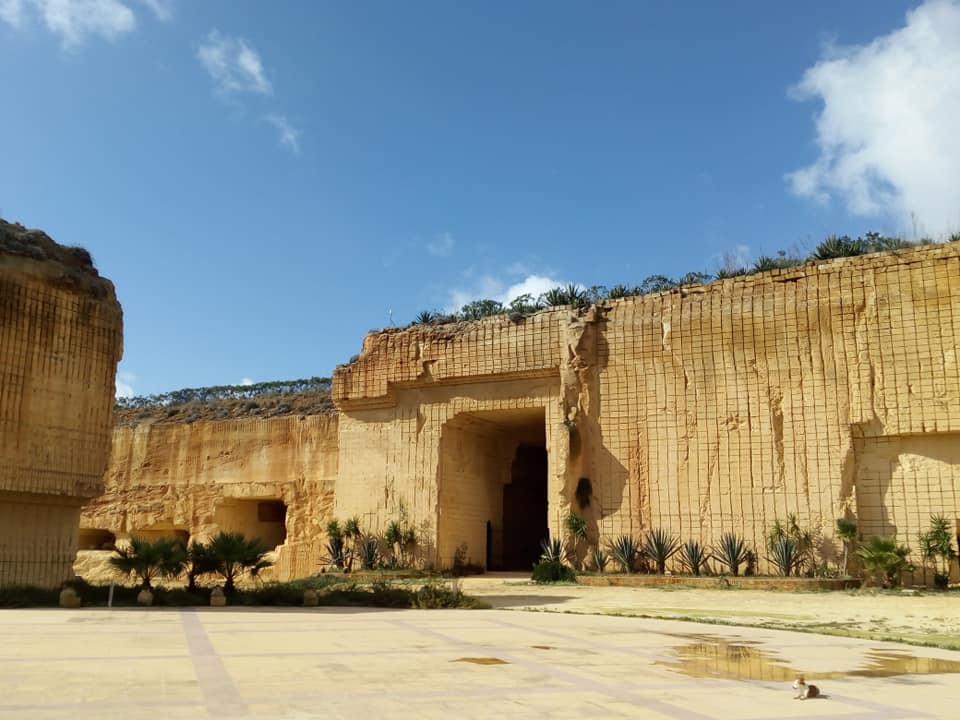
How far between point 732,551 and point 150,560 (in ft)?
34.0

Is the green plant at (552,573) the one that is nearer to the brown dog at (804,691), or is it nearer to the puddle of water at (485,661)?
the puddle of water at (485,661)

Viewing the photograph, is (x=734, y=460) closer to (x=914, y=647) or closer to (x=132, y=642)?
(x=914, y=647)

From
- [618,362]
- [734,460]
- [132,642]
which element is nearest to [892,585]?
[734,460]

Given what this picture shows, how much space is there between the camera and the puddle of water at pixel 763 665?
6129 millimetres

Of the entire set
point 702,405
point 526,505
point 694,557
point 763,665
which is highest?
point 702,405

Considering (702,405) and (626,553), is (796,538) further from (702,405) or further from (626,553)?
(626,553)

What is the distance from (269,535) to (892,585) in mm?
17713

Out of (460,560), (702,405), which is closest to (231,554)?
(460,560)

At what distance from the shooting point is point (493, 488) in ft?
72.7

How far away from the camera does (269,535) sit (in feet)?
84.6

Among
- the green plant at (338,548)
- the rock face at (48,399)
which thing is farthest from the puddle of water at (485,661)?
the green plant at (338,548)

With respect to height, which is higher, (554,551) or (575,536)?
(575,536)

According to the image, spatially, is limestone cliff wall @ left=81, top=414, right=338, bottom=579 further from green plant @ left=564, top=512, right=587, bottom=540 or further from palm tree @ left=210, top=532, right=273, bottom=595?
palm tree @ left=210, top=532, right=273, bottom=595

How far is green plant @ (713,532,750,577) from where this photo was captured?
1598 centimetres
